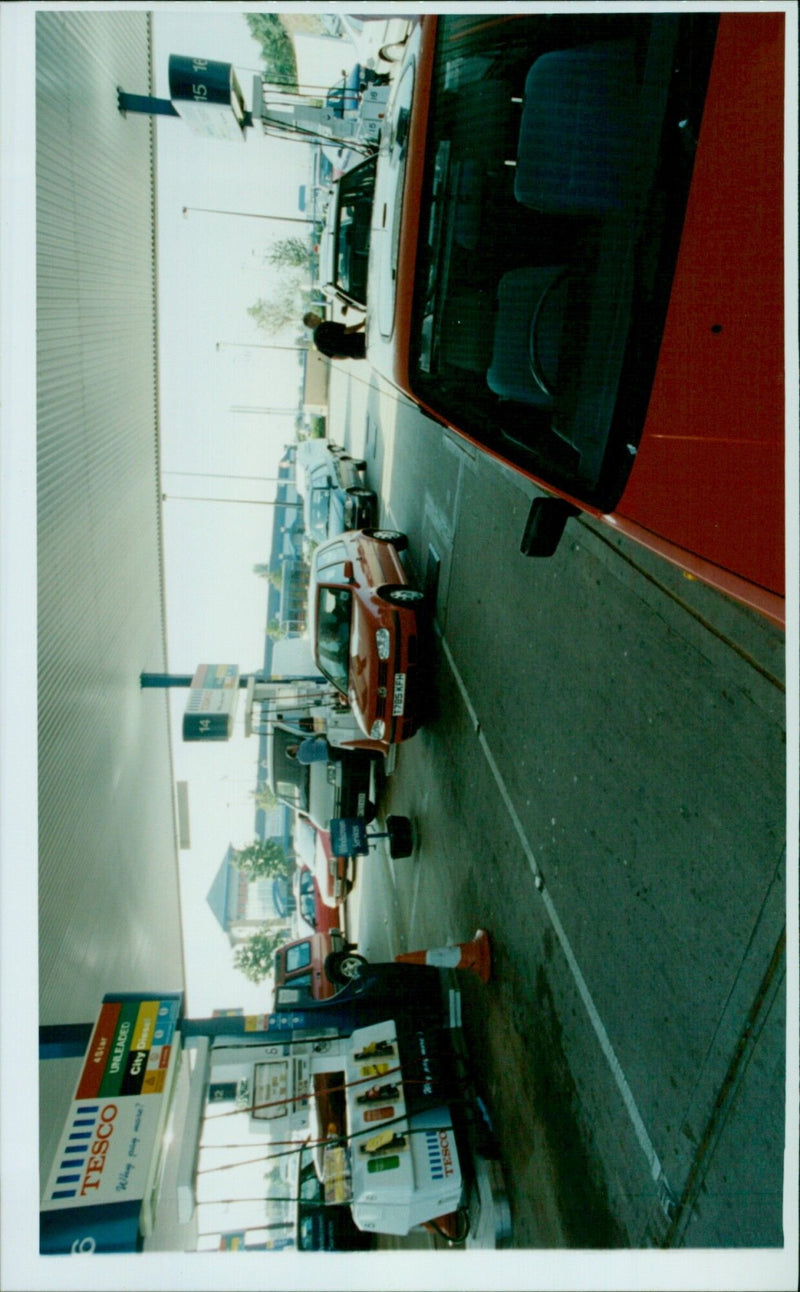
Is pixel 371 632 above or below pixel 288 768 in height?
above

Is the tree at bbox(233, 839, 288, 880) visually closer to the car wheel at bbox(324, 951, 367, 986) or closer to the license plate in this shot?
the car wheel at bbox(324, 951, 367, 986)

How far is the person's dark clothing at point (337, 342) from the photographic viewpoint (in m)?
7.60

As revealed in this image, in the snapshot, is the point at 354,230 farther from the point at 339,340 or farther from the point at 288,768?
the point at 288,768

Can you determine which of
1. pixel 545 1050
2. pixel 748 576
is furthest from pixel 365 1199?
pixel 748 576

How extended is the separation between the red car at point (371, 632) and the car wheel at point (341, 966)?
2.20 metres

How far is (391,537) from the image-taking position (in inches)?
309

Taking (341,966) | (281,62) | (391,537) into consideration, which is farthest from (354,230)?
(341,966)

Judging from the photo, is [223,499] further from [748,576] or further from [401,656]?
[748,576]

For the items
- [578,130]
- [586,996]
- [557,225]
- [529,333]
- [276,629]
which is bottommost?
[276,629]

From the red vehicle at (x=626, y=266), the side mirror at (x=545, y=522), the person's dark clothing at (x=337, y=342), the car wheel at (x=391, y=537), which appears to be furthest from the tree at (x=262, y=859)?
the red vehicle at (x=626, y=266)

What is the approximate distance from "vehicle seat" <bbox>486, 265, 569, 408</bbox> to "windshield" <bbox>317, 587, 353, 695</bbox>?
4120mm

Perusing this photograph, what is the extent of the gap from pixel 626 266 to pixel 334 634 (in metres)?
5.28

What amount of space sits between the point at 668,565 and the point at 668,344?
1.48 metres

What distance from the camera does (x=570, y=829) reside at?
12.4ft
